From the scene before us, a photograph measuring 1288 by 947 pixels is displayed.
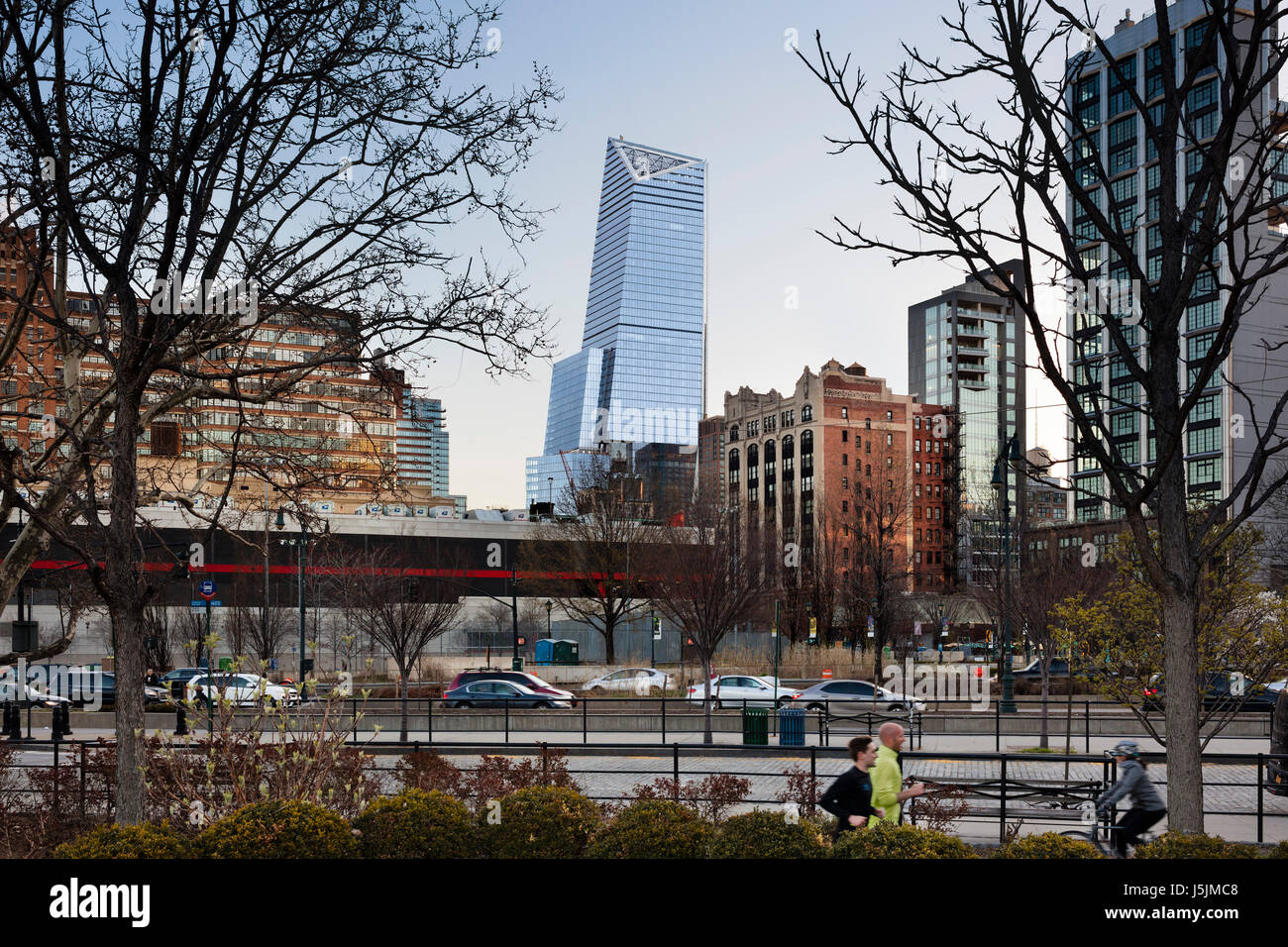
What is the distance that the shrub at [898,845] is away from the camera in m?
7.80

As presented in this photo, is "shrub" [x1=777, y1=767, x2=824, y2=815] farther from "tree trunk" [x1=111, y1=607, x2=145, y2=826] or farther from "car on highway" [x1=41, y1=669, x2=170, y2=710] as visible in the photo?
"car on highway" [x1=41, y1=669, x2=170, y2=710]

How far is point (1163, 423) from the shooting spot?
787cm

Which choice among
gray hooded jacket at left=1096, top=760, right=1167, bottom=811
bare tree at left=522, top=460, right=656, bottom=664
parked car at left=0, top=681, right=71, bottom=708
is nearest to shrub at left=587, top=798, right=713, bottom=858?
gray hooded jacket at left=1096, top=760, right=1167, bottom=811

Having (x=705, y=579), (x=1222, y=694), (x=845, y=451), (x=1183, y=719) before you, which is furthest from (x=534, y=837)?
(x=845, y=451)

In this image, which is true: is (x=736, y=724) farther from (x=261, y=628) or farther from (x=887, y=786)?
(x=261, y=628)

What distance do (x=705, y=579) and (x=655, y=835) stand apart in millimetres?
22395

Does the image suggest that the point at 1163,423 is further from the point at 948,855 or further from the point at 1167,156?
the point at 948,855

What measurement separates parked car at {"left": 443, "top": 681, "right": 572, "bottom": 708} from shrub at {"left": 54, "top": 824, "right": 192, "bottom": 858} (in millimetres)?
27786

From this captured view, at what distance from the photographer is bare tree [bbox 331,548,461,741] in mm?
31000

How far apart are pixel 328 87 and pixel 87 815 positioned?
9.59 metres

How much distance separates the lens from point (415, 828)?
30.0ft

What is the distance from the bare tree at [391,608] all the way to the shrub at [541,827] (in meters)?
17.7

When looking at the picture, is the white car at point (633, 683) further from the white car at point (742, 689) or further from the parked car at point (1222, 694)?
the parked car at point (1222, 694)
